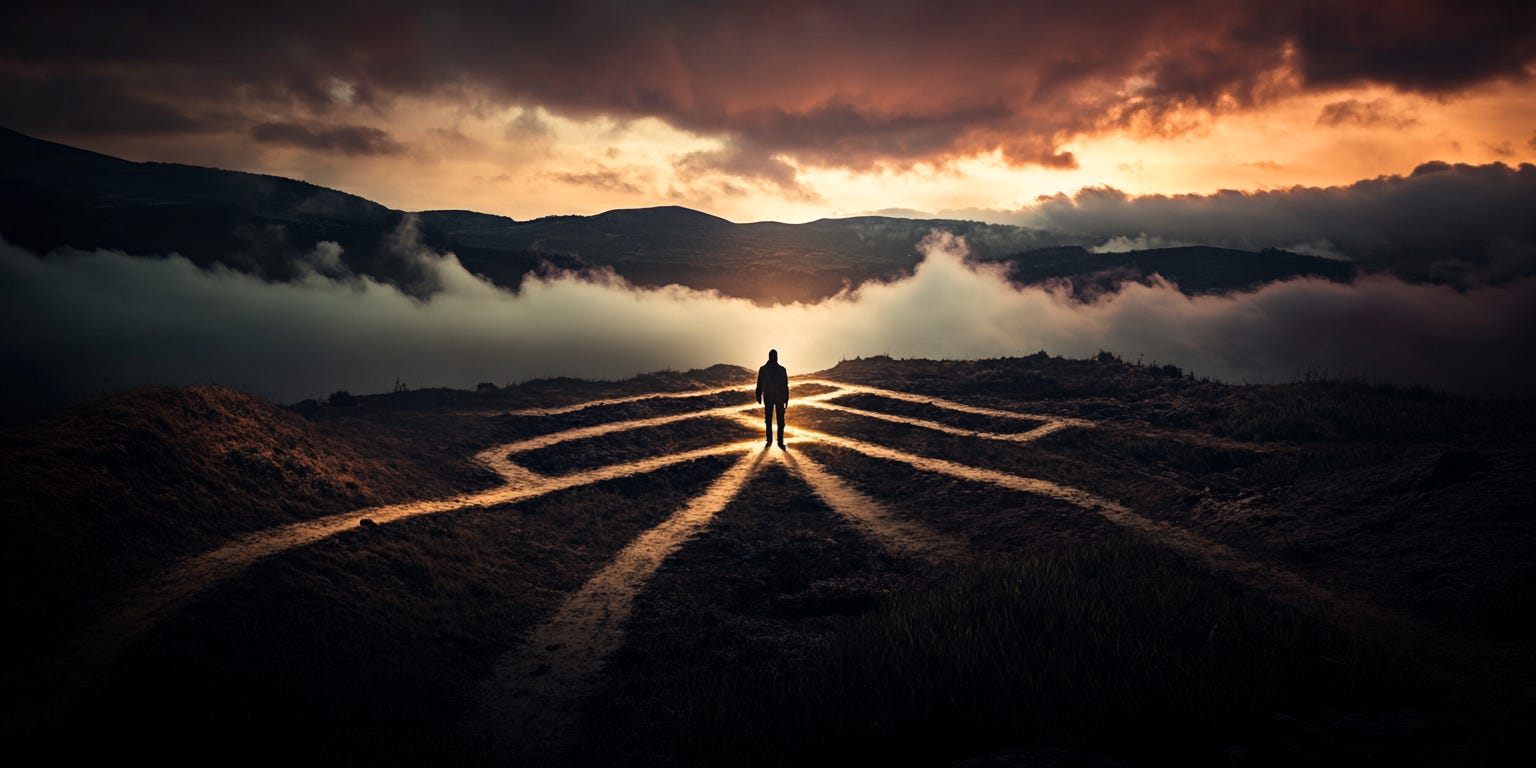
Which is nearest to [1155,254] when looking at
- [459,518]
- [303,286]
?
[303,286]

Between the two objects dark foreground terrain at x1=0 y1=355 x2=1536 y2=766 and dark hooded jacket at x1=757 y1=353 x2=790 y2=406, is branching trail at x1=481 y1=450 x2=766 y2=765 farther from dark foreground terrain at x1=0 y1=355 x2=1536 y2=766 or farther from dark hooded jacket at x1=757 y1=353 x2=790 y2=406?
dark hooded jacket at x1=757 y1=353 x2=790 y2=406

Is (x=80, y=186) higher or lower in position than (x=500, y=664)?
higher

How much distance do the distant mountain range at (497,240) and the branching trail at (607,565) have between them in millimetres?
56881

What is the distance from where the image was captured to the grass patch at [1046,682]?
6562 mm

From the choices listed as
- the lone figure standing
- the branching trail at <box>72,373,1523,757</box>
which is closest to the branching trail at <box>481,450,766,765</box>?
the branching trail at <box>72,373,1523,757</box>

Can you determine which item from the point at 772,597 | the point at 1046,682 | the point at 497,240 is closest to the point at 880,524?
the point at 772,597

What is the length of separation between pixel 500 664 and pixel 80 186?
15813cm

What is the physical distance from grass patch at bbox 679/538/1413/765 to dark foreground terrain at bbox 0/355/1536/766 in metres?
0.05

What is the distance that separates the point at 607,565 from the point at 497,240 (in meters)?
148

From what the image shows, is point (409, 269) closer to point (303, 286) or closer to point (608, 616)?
point (303, 286)

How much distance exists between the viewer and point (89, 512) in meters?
11.7

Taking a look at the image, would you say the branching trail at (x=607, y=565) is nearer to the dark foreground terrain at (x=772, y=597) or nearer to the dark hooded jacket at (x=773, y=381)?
the dark foreground terrain at (x=772, y=597)

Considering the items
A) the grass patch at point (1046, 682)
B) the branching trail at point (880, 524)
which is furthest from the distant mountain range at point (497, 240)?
the grass patch at point (1046, 682)

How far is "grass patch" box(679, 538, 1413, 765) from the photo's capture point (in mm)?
6562
